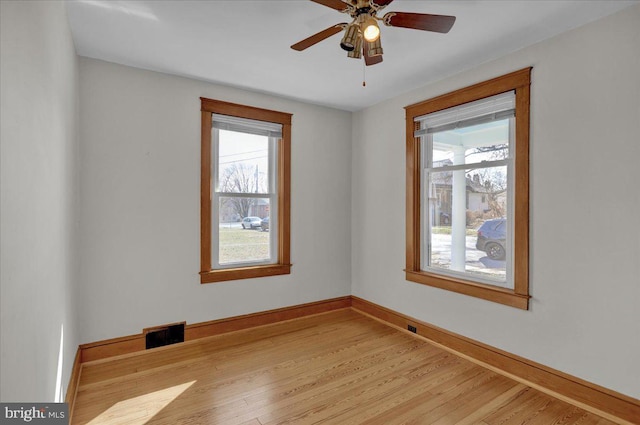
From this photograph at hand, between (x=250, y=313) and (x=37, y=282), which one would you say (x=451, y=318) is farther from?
(x=37, y=282)

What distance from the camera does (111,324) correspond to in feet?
9.65

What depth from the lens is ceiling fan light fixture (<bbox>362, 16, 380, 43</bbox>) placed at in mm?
1776

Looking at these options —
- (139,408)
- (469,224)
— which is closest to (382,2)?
(469,224)

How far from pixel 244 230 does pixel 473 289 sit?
248 cm

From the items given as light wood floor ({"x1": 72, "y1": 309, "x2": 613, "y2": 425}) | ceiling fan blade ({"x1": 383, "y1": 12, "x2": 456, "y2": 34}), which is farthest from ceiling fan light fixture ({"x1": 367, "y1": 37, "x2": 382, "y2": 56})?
light wood floor ({"x1": 72, "y1": 309, "x2": 613, "y2": 425})

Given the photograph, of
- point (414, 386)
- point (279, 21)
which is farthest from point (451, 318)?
point (279, 21)

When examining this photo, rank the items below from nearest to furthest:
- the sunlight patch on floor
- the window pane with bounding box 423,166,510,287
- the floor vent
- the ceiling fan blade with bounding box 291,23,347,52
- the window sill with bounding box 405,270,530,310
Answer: the ceiling fan blade with bounding box 291,23,347,52
the sunlight patch on floor
the window sill with bounding box 405,270,530,310
the window pane with bounding box 423,166,510,287
the floor vent

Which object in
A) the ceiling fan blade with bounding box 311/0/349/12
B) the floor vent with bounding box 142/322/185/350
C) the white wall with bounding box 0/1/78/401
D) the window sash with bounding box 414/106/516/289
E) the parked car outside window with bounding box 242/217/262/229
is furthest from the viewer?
the parked car outside window with bounding box 242/217/262/229

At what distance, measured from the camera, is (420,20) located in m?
1.83

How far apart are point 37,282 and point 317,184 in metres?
3.13

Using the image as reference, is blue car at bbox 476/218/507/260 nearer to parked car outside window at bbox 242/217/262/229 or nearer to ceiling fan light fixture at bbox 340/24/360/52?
ceiling fan light fixture at bbox 340/24/360/52

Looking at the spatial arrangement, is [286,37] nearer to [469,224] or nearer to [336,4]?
[336,4]

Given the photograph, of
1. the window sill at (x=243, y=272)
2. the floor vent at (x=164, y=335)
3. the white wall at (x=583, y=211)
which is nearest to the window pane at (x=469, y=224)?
the white wall at (x=583, y=211)

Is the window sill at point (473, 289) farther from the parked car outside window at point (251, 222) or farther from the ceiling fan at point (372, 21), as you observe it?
the ceiling fan at point (372, 21)
